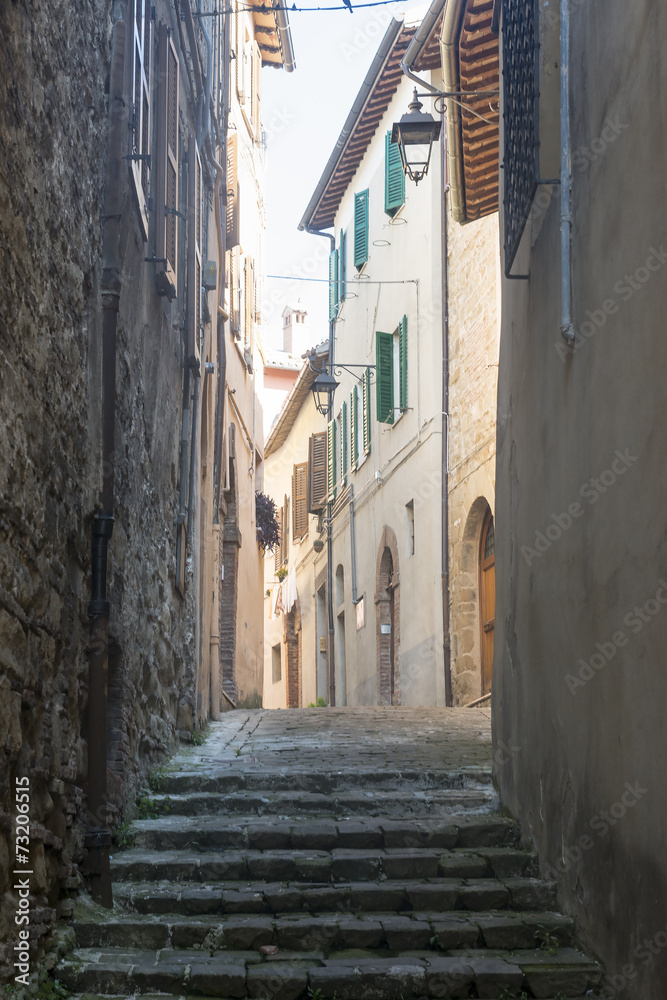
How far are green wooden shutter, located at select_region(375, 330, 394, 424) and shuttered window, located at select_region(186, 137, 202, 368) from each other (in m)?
8.76

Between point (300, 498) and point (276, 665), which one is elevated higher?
point (300, 498)

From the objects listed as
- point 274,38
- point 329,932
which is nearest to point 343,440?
point 274,38

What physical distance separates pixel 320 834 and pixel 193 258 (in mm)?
5479

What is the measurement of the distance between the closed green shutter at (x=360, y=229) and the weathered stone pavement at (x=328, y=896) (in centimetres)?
1576

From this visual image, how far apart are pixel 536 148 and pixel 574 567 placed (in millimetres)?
2124

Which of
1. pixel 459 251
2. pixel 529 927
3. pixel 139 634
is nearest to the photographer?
pixel 529 927

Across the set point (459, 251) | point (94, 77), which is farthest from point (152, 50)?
point (459, 251)

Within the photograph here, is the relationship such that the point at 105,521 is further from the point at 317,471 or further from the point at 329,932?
the point at 317,471

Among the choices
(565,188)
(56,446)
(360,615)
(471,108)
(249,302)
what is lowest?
(360,615)

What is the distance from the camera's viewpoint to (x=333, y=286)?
26000 millimetres

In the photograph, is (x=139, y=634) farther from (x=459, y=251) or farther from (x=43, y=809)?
(x=459, y=251)

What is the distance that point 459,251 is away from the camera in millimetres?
16438

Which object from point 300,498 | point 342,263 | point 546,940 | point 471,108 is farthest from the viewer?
point 300,498

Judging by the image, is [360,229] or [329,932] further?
[360,229]
